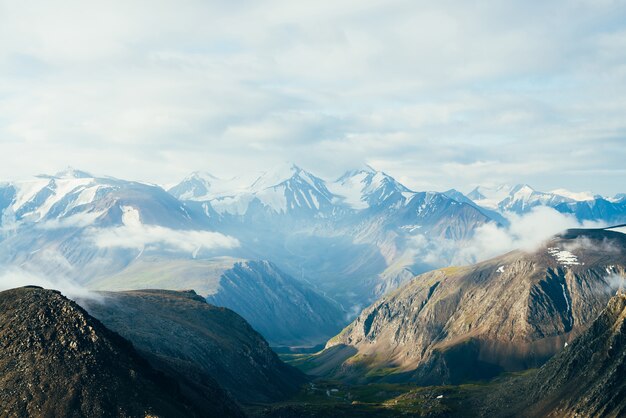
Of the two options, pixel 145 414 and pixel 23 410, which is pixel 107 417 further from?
pixel 23 410

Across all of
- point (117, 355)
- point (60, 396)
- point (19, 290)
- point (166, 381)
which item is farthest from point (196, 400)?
point (19, 290)

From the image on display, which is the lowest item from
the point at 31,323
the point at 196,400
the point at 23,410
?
the point at 196,400

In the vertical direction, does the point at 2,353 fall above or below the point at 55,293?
below

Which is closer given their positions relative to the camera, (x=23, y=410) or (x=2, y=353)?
(x=23, y=410)

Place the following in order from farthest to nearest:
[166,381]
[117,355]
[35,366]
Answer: [166,381]
[117,355]
[35,366]

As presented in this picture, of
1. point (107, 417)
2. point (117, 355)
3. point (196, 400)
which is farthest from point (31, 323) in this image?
point (196, 400)

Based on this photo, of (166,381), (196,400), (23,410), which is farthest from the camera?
(196,400)
